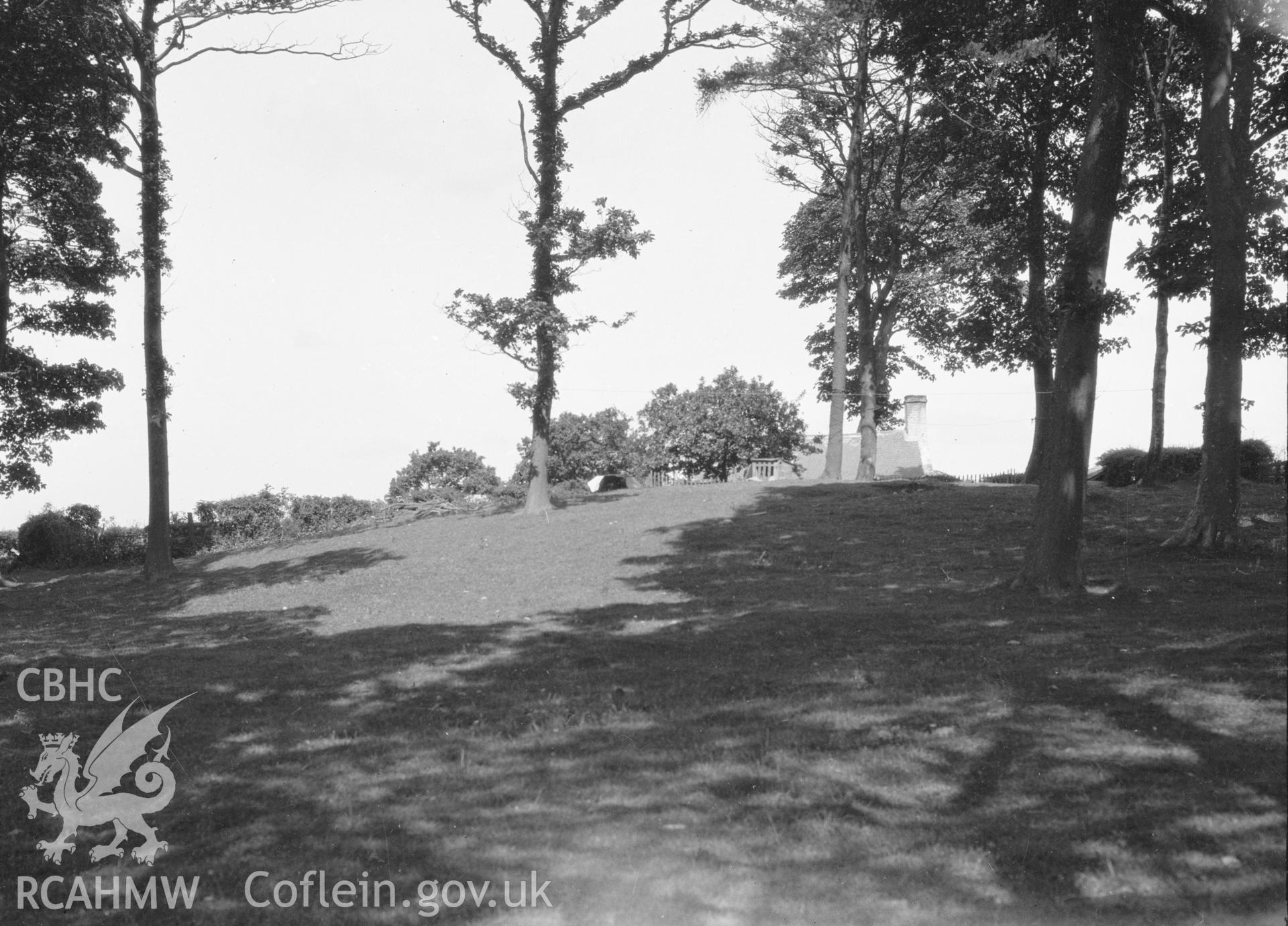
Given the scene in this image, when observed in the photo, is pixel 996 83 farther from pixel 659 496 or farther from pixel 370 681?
pixel 370 681

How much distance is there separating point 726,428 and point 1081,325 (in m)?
39.9

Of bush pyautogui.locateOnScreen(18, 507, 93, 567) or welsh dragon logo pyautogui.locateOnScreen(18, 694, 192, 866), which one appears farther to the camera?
bush pyautogui.locateOnScreen(18, 507, 93, 567)

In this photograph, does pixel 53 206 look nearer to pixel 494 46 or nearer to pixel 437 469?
pixel 494 46

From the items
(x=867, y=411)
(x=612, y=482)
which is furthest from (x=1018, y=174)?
(x=612, y=482)

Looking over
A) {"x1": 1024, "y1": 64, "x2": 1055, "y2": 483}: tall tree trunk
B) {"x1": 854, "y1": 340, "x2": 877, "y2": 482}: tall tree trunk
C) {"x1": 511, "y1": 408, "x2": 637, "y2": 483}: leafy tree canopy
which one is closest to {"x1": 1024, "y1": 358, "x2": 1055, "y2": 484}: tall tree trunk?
{"x1": 1024, "y1": 64, "x2": 1055, "y2": 483}: tall tree trunk

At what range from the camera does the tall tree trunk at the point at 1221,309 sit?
13812 mm

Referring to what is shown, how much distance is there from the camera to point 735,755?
19.7 feet

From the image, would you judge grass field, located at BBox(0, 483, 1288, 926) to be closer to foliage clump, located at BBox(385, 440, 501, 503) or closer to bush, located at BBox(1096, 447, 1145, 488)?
bush, located at BBox(1096, 447, 1145, 488)

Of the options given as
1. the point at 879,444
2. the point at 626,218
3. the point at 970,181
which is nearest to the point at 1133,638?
the point at 626,218

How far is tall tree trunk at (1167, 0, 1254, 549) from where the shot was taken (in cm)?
1381

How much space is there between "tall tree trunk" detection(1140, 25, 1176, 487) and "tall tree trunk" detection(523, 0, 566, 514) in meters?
14.3

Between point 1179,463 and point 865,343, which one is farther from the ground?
point 865,343

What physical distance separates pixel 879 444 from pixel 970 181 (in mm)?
25134

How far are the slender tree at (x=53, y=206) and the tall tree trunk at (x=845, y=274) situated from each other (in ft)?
68.9
